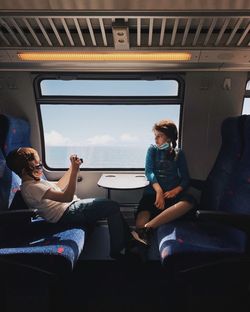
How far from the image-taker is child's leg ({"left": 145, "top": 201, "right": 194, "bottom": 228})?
7.08 feet

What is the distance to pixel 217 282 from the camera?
5.78ft

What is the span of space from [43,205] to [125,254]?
85 cm

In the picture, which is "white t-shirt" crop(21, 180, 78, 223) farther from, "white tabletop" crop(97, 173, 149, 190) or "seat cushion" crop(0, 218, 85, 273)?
"white tabletop" crop(97, 173, 149, 190)

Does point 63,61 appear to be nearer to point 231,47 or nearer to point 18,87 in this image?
Result: point 18,87

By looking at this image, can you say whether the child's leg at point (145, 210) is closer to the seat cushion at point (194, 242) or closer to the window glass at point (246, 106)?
the seat cushion at point (194, 242)

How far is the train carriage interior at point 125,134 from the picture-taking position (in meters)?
1.70

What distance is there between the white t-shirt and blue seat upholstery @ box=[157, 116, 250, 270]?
0.87m

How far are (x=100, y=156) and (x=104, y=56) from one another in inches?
47.5

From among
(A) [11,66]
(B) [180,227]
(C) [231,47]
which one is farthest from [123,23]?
(B) [180,227]

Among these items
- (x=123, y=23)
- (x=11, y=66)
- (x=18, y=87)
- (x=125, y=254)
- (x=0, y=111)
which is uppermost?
(x=123, y=23)

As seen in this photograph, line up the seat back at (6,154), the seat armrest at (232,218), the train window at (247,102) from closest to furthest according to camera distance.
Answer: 1. the seat armrest at (232,218)
2. the seat back at (6,154)
3. the train window at (247,102)

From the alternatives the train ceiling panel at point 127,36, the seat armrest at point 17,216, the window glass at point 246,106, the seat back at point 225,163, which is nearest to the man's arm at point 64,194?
the seat armrest at point 17,216

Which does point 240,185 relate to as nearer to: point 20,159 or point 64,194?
point 64,194

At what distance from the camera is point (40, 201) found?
1977 millimetres
